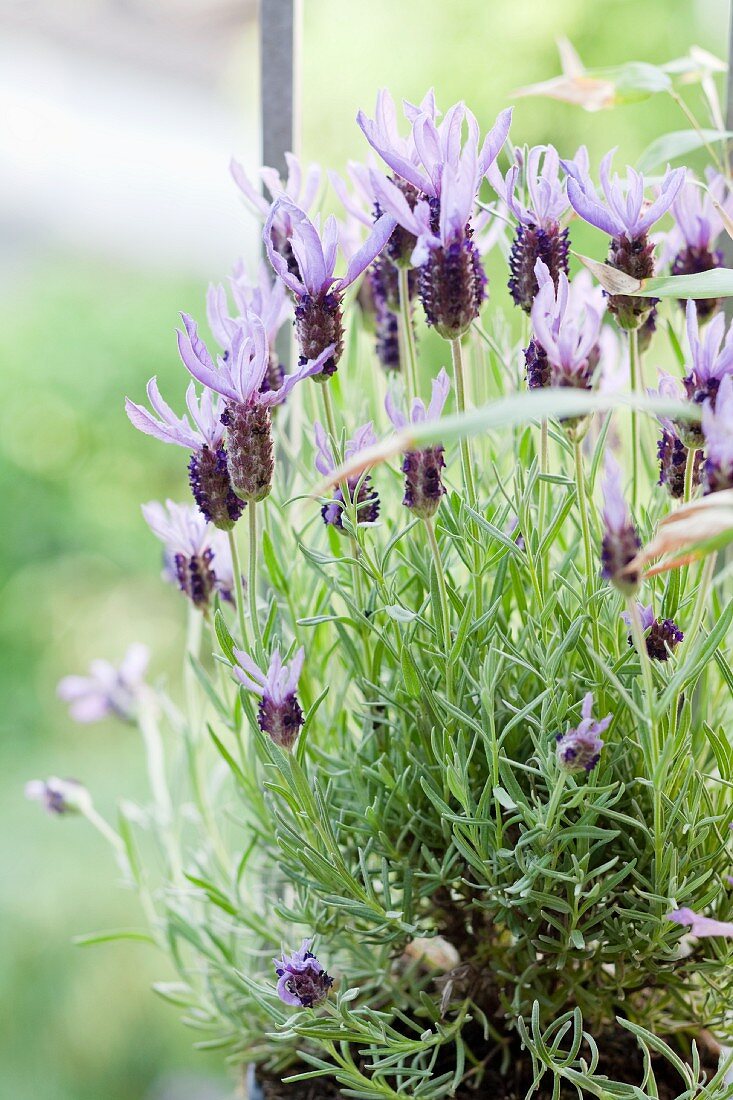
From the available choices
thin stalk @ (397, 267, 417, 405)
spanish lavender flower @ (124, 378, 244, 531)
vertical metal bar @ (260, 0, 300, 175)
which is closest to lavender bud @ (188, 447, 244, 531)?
spanish lavender flower @ (124, 378, 244, 531)

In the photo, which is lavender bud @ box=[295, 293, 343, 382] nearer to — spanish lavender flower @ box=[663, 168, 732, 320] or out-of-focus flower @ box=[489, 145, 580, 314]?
out-of-focus flower @ box=[489, 145, 580, 314]

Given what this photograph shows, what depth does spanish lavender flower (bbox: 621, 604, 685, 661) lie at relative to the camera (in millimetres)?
446

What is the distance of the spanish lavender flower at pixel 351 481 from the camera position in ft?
1.50

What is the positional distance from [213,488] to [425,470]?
0.29 ft

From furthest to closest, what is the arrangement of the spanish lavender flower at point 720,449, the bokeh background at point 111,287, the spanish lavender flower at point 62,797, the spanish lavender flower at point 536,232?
the bokeh background at point 111,287, the spanish lavender flower at point 62,797, the spanish lavender flower at point 536,232, the spanish lavender flower at point 720,449

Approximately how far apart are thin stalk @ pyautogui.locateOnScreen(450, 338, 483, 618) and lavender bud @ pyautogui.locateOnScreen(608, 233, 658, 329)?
0.07 m

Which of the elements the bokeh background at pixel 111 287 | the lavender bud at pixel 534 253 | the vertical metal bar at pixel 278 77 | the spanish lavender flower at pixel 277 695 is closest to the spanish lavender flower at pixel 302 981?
the spanish lavender flower at pixel 277 695

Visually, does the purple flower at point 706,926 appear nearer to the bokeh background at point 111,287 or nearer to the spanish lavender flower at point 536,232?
the spanish lavender flower at point 536,232

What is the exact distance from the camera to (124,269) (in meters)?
2.21

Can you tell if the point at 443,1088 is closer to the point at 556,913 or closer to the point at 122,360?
the point at 556,913

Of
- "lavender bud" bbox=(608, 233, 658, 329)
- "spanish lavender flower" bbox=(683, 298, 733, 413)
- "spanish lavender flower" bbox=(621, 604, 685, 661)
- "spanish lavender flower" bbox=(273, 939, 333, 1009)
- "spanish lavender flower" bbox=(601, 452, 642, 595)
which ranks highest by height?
"lavender bud" bbox=(608, 233, 658, 329)

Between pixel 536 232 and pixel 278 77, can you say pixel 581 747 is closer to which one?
pixel 536 232

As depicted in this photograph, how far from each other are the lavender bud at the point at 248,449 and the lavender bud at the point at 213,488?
0.01 metres

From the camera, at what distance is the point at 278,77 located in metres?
0.71
